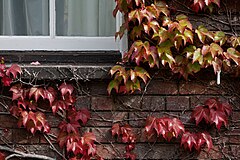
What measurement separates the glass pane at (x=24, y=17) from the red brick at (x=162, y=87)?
86 cm

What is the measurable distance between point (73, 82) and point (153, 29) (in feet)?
2.15

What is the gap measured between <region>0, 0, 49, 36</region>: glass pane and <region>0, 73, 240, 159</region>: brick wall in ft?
2.12

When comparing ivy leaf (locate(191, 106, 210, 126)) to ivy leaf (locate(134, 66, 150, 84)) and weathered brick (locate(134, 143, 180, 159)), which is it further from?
ivy leaf (locate(134, 66, 150, 84))

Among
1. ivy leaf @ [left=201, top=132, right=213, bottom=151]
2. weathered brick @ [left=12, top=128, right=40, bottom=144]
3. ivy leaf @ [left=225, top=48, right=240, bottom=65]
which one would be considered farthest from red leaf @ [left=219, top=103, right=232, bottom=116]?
weathered brick @ [left=12, top=128, right=40, bottom=144]

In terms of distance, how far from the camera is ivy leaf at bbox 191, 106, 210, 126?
4.03 metres

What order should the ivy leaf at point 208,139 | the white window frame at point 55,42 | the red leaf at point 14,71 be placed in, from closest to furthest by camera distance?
the red leaf at point 14,71 < the ivy leaf at point 208,139 < the white window frame at point 55,42

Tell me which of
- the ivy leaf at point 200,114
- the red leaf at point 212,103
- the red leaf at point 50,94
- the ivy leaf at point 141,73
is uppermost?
the ivy leaf at point 141,73

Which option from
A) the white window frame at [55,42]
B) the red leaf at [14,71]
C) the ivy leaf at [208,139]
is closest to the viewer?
the red leaf at [14,71]

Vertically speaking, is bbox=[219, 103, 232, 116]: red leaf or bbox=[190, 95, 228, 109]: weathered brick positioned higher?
bbox=[190, 95, 228, 109]: weathered brick

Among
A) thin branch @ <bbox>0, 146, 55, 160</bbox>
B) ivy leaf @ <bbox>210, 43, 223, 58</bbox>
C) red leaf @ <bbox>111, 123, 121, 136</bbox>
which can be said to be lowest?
thin branch @ <bbox>0, 146, 55, 160</bbox>

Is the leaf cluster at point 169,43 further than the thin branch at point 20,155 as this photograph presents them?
No

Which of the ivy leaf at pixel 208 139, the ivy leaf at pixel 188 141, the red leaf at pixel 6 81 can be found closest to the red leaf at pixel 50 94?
the red leaf at pixel 6 81

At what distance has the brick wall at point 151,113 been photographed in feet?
13.4

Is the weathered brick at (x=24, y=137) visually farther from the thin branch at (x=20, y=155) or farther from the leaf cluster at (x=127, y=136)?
the leaf cluster at (x=127, y=136)
